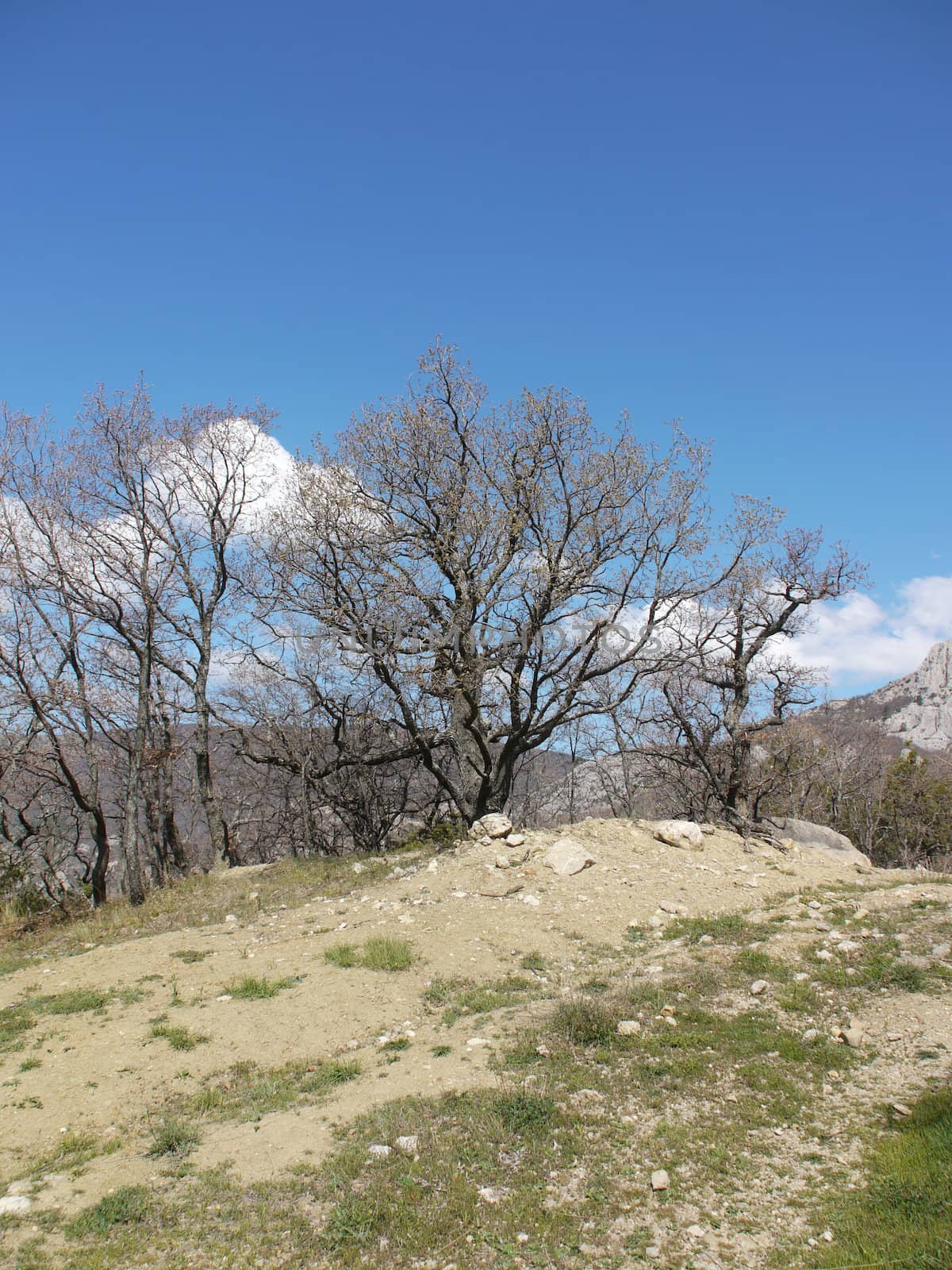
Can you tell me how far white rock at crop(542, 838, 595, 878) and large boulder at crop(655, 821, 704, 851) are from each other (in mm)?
1755

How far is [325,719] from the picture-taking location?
18.5 meters

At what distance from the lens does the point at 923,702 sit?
254 ft

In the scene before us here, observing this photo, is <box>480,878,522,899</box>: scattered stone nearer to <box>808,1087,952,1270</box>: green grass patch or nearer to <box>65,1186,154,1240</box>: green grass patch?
<box>808,1087,952,1270</box>: green grass patch

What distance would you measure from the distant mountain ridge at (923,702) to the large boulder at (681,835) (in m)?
58.8

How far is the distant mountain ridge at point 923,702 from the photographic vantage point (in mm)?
70188

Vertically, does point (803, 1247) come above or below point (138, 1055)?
below

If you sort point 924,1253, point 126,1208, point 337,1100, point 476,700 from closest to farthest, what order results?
point 924,1253
point 126,1208
point 337,1100
point 476,700

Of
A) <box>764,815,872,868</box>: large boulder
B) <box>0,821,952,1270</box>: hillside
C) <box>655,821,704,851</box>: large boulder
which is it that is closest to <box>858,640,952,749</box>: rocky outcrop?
<box>764,815,872,868</box>: large boulder

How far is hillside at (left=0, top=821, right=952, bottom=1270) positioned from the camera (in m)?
4.00

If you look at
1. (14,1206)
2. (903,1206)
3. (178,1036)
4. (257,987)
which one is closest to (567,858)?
(257,987)

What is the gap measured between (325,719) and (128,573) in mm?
5578

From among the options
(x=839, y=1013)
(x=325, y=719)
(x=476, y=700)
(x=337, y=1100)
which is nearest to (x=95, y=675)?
(x=325, y=719)

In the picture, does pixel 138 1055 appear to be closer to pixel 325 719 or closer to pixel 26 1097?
pixel 26 1097

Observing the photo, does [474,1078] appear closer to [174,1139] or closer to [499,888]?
[174,1139]
